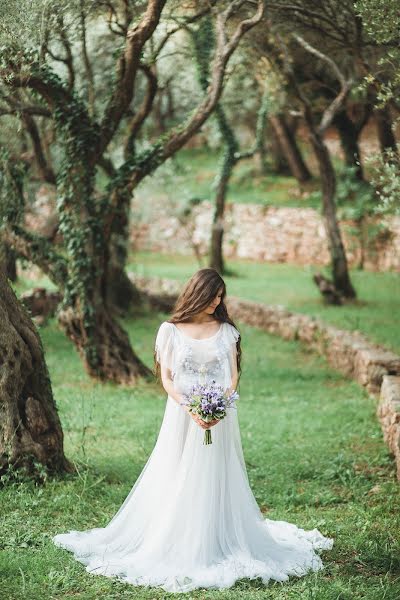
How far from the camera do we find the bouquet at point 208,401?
5.52 meters

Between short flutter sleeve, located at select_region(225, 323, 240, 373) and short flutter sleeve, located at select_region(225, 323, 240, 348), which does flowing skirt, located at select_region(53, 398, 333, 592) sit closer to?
short flutter sleeve, located at select_region(225, 323, 240, 373)

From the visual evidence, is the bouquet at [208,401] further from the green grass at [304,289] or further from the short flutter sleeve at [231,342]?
the green grass at [304,289]

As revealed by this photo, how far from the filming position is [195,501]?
581 cm

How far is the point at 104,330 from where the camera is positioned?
13.1m

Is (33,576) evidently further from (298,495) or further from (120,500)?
(298,495)

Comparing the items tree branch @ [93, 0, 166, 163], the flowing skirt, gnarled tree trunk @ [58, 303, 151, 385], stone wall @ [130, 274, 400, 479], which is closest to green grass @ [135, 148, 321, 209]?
stone wall @ [130, 274, 400, 479]

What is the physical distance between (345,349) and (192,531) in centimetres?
866

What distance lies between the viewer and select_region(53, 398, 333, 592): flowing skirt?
555cm

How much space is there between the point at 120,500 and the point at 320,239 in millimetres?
21602

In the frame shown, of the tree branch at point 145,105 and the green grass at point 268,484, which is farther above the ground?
the tree branch at point 145,105

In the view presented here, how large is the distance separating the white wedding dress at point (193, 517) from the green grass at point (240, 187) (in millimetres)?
20223

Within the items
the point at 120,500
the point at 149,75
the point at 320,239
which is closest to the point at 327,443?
the point at 120,500

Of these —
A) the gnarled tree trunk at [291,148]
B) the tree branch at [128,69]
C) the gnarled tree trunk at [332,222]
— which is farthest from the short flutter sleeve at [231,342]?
the gnarled tree trunk at [291,148]

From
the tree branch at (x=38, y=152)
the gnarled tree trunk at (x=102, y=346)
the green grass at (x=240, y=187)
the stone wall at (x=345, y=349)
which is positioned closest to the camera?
the stone wall at (x=345, y=349)
